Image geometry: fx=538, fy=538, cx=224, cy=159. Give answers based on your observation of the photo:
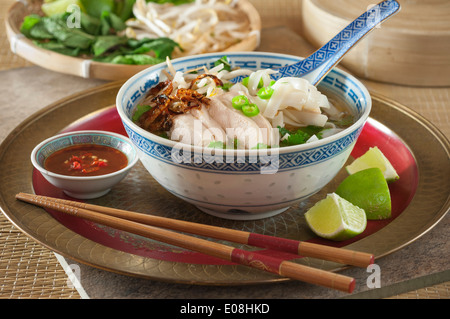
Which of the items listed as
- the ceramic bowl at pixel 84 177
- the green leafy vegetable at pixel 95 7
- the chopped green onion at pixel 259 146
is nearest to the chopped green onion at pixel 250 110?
the chopped green onion at pixel 259 146

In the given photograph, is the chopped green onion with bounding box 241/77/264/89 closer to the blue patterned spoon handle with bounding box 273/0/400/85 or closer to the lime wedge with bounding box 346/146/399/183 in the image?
the blue patterned spoon handle with bounding box 273/0/400/85

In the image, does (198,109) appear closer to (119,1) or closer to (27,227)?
(27,227)

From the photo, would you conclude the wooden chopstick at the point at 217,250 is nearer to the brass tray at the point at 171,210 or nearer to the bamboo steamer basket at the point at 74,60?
the brass tray at the point at 171,210

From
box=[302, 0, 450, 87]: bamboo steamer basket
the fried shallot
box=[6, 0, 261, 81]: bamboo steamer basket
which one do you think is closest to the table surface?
the fried shallot

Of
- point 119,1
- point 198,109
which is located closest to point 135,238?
point 198,109

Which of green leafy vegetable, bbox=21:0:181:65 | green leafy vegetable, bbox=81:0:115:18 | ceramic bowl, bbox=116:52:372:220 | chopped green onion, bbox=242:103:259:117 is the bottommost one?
green leafy vegetable, bbox=21:0:181:65
